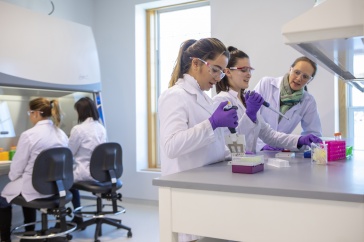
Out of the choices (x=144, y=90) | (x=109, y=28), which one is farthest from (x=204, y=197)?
(x=109, y=28)

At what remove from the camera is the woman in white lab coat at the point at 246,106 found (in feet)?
5.93

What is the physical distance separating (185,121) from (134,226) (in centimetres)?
212

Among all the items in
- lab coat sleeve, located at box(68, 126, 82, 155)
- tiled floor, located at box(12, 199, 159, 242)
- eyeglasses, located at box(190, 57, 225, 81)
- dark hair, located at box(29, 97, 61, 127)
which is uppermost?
eyeglasses, located at box(190, 57, 225, 81)

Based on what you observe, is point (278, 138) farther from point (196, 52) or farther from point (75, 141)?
point (75, 141)

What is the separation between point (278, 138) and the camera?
200cm

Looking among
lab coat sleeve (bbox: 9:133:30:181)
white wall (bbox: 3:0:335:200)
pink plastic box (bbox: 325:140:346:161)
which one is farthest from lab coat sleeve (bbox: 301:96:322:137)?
lab coat sleeve (bbox: 9:133:30:181)

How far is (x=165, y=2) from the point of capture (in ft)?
13.3

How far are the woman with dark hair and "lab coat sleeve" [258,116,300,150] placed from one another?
1566 mm

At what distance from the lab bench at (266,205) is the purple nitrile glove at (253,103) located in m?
0.53

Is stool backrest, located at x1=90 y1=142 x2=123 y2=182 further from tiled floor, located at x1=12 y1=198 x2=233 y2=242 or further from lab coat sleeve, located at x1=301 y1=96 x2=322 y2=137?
lab coat sleeve, located at x1=301 y1=96 x2=322 y2=137

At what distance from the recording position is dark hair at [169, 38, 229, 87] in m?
1.55

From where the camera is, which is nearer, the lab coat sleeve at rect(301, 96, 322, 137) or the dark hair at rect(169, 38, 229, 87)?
the dark hair at rect(169, 38, 229, 87)

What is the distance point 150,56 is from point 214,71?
2.85 metres

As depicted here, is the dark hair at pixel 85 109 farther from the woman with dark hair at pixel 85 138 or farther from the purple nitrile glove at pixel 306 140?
the purple nitrile glove at pixel 306 140
